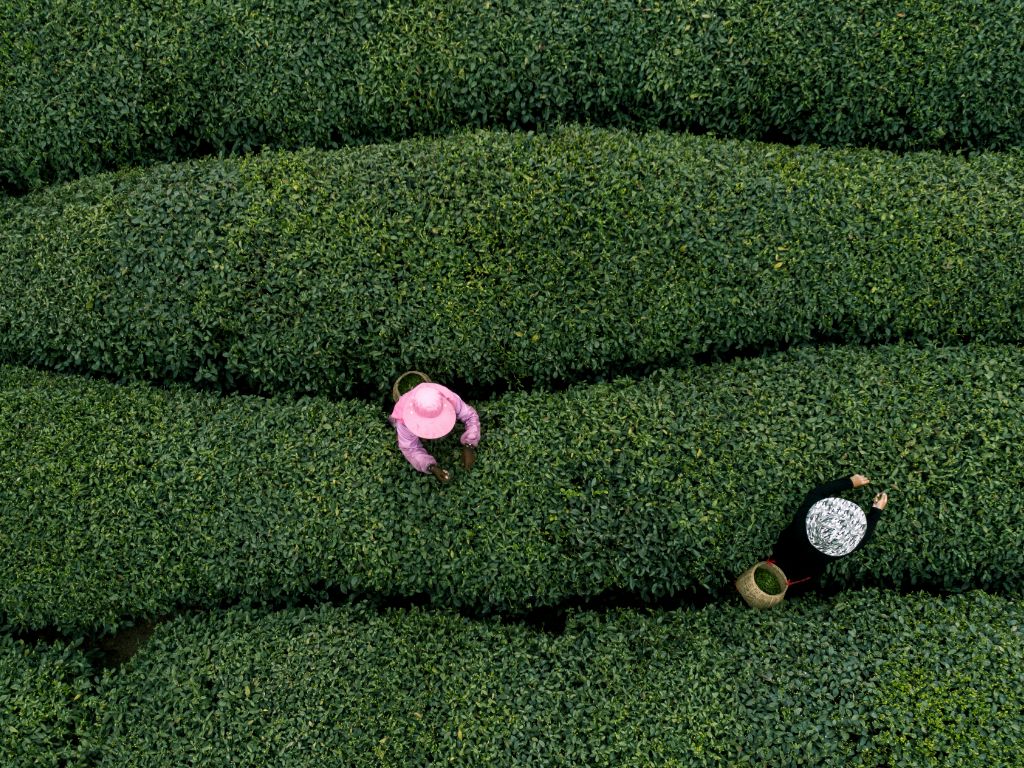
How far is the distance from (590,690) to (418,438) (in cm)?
217

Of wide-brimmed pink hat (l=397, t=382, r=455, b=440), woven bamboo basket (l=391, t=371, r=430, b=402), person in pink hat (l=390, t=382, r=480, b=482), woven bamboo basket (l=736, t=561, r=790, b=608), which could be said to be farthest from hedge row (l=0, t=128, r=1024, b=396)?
woven bamboo basket (l=736, t=561, r=790, b=608)

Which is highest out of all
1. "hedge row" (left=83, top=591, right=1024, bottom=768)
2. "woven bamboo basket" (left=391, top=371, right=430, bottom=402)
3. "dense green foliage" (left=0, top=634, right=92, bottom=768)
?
"woven bamboo basket" (left=391, top=371, right=430, bottom=402)

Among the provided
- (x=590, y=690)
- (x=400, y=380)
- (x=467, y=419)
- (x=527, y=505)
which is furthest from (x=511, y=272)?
(x=590, y=690)

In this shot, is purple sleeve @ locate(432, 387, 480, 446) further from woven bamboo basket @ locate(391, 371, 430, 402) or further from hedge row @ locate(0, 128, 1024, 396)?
hedge row @ locate(0, 128, 1024, 396)

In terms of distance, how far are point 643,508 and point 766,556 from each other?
1.02m

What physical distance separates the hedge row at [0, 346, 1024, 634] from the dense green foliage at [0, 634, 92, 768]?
0.23 metres

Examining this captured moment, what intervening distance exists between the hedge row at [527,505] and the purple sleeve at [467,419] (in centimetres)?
29

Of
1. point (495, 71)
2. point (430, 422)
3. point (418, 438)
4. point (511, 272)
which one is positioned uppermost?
point (495, 71)

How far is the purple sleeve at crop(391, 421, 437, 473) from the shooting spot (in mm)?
5680

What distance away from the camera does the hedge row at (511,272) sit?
635 cm

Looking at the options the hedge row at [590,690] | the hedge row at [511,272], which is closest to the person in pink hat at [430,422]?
the hedge row at [511,272]

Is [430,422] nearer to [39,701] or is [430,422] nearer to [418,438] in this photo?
[418,438]

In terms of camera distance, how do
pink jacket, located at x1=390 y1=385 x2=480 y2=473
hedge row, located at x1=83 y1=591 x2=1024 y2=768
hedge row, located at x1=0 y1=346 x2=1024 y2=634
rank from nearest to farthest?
hedge row, located at x1=83 y1=591 x2=1024 y2=768
pink jacket, located at x1=390 y1=385 x2=480 y2=473
hedge row, located at x1=0 y1=346 x2=1024 y2=634

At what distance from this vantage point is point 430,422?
17.7 feet
